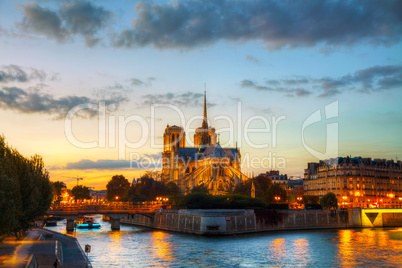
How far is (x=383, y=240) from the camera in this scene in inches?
2213

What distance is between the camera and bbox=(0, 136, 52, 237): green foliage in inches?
928

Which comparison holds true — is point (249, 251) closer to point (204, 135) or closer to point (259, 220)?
point (259, 220)

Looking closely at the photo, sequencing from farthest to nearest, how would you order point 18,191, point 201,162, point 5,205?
point 201,162
point 18,191
point 5,205

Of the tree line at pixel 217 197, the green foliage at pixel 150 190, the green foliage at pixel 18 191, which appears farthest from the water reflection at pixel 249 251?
the green foliage at pixel 150 190

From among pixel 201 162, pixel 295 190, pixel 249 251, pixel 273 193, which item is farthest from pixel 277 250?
pixel 295 190

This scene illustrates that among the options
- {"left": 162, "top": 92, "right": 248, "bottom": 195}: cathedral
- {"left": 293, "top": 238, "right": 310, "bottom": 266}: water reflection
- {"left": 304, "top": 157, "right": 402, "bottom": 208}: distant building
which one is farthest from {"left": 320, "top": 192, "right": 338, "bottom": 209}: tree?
{"left": 162, "top": 92, "right": 248, "bottom": 195}: cathedral

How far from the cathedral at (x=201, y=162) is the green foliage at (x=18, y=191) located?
3217 inches

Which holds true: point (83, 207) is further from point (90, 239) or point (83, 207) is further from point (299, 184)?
point (299, 184)

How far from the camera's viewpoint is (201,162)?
13825 cm

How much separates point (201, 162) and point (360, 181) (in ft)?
152

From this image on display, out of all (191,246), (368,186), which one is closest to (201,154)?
(368,186)

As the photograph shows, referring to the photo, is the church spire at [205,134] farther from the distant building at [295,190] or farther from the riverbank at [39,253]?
the riverbank at [39,253]

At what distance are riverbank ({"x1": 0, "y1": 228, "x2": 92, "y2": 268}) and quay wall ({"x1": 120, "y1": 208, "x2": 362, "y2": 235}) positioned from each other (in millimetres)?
22775

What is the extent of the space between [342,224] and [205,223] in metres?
27.7
